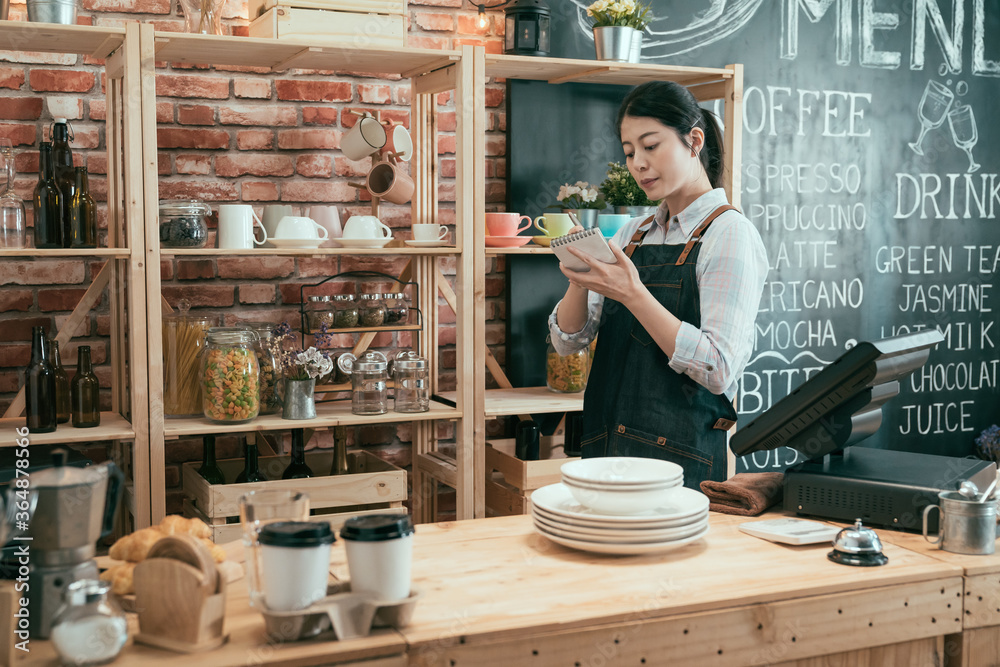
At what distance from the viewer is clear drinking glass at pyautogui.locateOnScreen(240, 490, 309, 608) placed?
1180mm

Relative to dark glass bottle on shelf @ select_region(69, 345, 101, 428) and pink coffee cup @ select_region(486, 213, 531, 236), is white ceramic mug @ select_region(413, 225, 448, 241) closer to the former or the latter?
pink coffee cup @ select_region(486, 213, 531, 236)

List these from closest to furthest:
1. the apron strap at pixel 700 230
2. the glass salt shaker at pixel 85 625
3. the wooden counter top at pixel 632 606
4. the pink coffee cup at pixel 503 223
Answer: the glass salt shaker at pixel 85 625
the wooden counter top at pixel 632 606
the apron strap at pixel 700 230
the pink coffee cup at pixel 503 223

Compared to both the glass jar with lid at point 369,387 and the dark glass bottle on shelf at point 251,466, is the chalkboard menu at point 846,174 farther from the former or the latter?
the dark glass bottle on shelf at point 251,466

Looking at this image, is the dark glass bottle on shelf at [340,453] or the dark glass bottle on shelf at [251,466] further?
the dark glass bottle on shelf at [340,453]

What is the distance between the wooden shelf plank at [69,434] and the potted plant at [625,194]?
1.66 meters

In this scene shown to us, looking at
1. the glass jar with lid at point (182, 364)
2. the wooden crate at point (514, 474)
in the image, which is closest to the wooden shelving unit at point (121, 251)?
the glass jar with lid at point (182, 364)

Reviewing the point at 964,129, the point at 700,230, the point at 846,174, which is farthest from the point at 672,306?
the point at 964,129

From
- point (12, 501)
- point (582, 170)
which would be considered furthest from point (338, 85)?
point (12, 501)

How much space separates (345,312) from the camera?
2.92 metres

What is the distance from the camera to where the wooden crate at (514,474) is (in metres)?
2.96

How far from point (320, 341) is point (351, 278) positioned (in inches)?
18.5

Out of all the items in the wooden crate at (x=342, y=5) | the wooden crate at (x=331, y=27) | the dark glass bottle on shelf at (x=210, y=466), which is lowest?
the dark glass bottle on shelf at (x=210, y=466)

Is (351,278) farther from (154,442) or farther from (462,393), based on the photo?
(154,442)

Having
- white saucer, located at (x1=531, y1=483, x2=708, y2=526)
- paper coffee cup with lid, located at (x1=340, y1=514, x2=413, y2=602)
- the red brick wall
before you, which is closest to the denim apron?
white saucer, located at (x1=531, y1=483, x2=708, y2=526)
